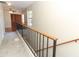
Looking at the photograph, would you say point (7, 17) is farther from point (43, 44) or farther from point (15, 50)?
point (43, 44)

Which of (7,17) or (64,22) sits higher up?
(7,17)

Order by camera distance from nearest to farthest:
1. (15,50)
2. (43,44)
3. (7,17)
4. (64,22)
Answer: (64,22) → (43,44) → (15,50) → (7,17)

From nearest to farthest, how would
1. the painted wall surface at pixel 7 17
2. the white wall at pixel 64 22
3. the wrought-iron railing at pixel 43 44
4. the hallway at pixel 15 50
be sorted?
1. the wrought-iron railing at pixel 43 44
2. the white wall at pixel 64 22
3. the hallway at pixel 15 50
4. the painted wall surface at pixel 7 17

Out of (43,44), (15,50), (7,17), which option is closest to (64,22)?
(43,44)

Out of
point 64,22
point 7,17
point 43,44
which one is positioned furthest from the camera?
point 7,17

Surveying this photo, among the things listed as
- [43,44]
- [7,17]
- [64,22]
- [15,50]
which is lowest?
[15,50]

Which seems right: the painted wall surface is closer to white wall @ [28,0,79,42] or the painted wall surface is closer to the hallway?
the hallway

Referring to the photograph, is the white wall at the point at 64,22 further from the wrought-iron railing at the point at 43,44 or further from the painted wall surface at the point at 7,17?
the painted wall surface at the point at 7,17

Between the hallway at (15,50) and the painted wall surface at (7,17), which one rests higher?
the painted wall surface at (7,17)

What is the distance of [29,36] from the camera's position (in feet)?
23.2

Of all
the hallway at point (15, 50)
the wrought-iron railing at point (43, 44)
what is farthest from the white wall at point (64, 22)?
the hallway at point (15, 50)

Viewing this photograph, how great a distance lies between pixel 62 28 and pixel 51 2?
3.99ft

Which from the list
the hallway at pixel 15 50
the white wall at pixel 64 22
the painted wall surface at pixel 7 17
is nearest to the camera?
the white wall at pixel 64 22

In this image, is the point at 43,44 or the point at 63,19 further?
the point at 43,44
